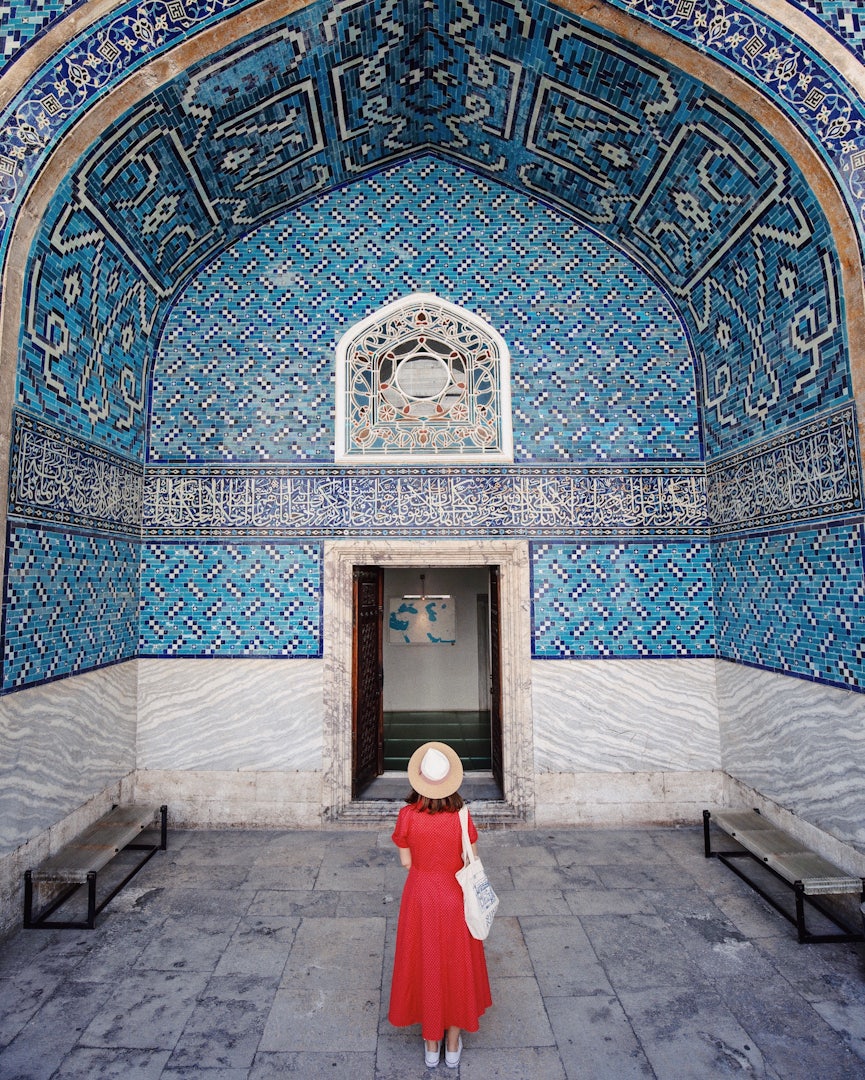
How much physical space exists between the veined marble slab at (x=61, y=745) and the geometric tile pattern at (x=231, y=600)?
41cm

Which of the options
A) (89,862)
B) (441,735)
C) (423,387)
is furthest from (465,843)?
(441,735)

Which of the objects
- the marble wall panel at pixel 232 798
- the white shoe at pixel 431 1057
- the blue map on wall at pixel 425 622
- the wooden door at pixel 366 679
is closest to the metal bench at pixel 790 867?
the white shoe at pixel 431 1057

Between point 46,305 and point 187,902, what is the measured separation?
3.52m

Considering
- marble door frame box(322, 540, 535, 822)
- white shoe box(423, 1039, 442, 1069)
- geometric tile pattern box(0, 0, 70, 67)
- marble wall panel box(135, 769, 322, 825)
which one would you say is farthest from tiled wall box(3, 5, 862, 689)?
white shoe box(423, 1039, 442, 1069)

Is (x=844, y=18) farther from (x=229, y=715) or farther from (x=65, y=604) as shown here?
(x=229, y=715)

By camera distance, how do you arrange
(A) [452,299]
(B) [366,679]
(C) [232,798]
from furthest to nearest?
(B) [366,679] → (A) [452,299] → (C) [232,798]

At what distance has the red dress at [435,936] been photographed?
213 centimetres

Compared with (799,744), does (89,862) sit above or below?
below

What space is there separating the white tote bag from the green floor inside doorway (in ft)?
10.9

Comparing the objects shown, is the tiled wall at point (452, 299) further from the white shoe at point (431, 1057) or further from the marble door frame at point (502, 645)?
the white shoe at point (431, 1057)

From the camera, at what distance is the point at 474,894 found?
2117 mm

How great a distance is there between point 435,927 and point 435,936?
3 cm

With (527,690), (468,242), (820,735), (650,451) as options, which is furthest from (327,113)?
(820,735)

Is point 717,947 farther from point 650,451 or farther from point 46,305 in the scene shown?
point 46,305
